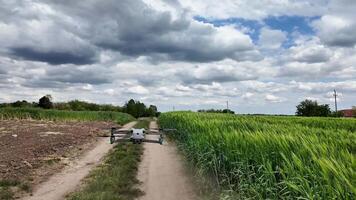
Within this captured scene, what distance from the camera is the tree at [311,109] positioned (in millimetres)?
69938

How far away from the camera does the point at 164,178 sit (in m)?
10.7

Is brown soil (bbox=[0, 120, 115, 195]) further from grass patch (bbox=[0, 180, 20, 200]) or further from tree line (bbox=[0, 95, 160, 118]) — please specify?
tree line (bbox=[0, 95, 160, 118])

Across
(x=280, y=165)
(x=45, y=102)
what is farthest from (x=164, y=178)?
(x=45, y=102)

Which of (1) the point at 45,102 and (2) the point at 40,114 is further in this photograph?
(1) the point at 45,102

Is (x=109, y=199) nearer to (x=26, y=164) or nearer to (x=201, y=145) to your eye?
(x=201, y=145)

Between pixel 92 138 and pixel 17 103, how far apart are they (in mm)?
48820

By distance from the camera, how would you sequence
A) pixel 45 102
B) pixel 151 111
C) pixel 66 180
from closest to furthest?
pixel 66 180 < pixel 45 102 < pixel 151 111

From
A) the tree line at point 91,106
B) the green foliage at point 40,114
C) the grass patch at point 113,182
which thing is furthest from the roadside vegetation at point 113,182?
the tree line at point 91,106

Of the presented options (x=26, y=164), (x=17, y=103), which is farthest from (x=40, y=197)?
(x=17, y=103)

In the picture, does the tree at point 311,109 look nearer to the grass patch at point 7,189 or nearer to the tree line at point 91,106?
the tree line at point 91,106

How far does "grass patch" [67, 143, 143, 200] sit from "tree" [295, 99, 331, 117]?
2460 inches

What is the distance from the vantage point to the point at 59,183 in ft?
32.5

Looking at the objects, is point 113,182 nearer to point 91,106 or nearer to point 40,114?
point 40,114

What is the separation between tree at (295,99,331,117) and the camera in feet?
229
